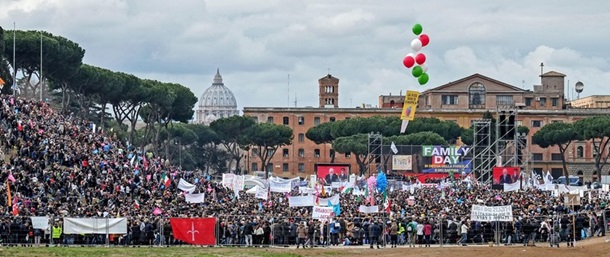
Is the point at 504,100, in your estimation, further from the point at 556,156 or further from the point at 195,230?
the point at 195,230

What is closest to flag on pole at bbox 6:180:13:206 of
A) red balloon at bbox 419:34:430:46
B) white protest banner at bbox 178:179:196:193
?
white protest banner at bbox 178:179:196:193

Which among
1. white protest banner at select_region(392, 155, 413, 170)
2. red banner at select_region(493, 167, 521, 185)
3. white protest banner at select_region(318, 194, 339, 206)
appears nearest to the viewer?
white protest banner at select_region(318, 194, 339, 206)

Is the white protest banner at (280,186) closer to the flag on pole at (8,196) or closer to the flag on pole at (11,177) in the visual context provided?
the flag on pole at (11,177)

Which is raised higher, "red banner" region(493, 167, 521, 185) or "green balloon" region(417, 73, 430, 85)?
"green balloon" region(417, 73, 430, 85)

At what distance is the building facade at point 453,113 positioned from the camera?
602 feet

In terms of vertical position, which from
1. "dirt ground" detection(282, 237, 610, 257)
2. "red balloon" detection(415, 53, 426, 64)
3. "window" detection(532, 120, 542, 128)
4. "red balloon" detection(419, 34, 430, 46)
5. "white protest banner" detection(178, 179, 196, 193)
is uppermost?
"window" detection(532, 120, 542, 128)

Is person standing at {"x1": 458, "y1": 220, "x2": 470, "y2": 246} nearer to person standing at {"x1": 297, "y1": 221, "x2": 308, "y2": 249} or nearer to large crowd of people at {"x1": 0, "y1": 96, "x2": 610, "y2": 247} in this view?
large crowd of people at {"x1": 0, "y1": 96, "x2": 610, "y2": 247}

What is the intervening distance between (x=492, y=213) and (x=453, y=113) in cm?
13146

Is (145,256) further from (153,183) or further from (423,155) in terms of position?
(423,155)

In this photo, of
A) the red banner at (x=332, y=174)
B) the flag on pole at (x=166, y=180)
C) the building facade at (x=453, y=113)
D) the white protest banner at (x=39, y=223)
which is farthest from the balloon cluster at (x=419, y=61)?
the building facade at (x=453, y=113)

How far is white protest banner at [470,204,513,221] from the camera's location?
53062mm

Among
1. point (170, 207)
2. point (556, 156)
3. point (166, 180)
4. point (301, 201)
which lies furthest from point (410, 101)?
point (556, 156)

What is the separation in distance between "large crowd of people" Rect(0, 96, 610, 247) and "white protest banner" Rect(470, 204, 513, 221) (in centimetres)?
96

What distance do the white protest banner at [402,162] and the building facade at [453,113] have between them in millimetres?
54651
